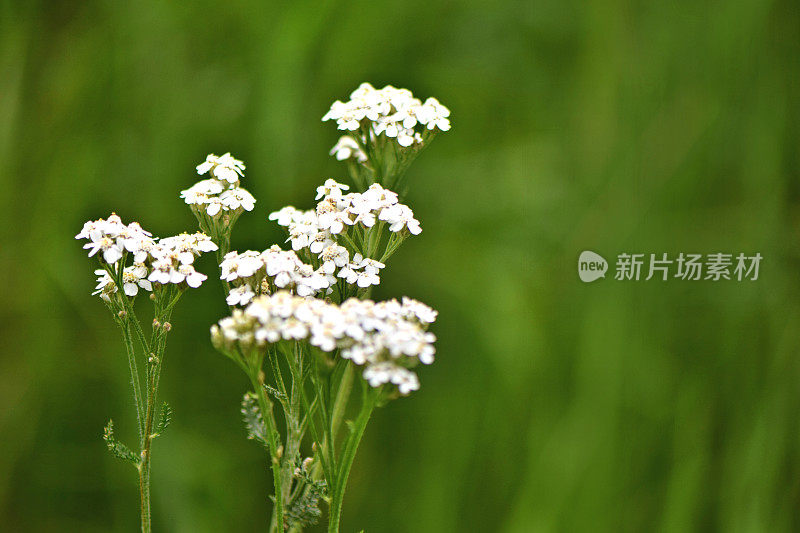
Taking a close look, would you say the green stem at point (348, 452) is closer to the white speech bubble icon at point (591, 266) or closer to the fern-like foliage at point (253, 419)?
the fern-like foliage at point (253, 419)

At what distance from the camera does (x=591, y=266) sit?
245 cm

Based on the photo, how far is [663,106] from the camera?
2557 mm

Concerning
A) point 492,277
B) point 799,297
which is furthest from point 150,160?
point 799,297

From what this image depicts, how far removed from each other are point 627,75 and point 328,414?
74.6 inches

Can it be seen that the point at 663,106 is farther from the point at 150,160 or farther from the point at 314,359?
the point at 314,359

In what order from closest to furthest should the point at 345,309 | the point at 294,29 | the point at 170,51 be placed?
the point at 345,309
the point at 294,29
the point at 170,51

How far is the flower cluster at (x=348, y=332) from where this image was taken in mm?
958

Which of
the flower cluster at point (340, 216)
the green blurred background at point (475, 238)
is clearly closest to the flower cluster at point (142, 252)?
the flower cluster at point (340, 216)

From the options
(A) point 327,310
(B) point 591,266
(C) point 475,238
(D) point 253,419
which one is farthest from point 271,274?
(B) point 591,266

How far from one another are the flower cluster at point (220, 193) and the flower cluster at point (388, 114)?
208 millimetres

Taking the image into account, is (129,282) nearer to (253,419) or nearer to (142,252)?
(142,252)

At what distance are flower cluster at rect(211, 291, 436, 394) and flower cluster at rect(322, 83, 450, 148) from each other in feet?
1.45

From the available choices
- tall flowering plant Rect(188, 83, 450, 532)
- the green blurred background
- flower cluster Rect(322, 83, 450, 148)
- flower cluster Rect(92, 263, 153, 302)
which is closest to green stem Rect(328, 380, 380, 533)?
tall flowering plant Rect(188, 83, 450, 532)

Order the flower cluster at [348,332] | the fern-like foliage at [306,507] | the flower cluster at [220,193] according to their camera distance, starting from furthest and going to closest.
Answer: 1. the flower cluster at [220,193]
2. the fern-like foliage at [306,507]
3. the flower cluster at [348,332]
